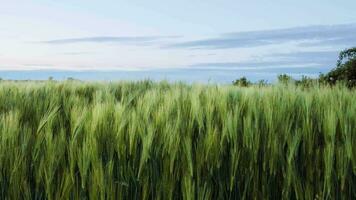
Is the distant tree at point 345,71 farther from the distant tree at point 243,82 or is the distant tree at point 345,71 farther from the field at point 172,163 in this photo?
the field at point 172,163

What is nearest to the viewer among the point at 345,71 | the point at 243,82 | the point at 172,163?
the point at 172,163

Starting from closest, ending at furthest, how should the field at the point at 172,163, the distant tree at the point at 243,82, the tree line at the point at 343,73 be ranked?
the field at the point at 172,163 < the tree line at the point at 343,73 < the distant tree at the point at 243,82

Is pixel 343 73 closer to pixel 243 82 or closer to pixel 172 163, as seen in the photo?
pixel 243 82

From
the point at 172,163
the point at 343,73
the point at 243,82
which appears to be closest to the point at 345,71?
the point at 343,73

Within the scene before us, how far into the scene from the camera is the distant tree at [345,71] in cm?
492

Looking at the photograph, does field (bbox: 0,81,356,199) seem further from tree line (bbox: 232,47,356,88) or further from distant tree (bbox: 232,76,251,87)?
distant tree (bbox: 232,76,251,87)

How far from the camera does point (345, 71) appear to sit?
4953 mm

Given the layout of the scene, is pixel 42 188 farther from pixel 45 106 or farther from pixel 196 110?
pixel 45 106

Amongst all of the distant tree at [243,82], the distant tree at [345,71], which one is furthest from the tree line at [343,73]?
the distant tree at [243,82]

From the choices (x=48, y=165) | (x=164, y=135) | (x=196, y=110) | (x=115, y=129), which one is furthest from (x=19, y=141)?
(x=196, y=110)

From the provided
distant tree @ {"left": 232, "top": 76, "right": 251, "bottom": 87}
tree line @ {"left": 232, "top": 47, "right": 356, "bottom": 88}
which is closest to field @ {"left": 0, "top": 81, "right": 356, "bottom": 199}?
tree line @ {"left": 232, "top": 47, "right": 356, "bottom": 88}

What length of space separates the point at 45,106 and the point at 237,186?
147cm

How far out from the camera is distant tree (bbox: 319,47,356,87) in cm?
492

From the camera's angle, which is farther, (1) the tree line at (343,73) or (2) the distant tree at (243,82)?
(2) the distant tree at (243,82)
